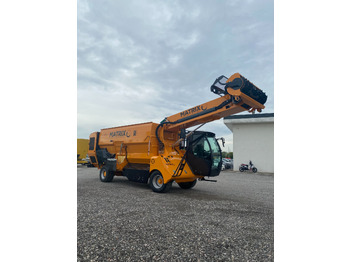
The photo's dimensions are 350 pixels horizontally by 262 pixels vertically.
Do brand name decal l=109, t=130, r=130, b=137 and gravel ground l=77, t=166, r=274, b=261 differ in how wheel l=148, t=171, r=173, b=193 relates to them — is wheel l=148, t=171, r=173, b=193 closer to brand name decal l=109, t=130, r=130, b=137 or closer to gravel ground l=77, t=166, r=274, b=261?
gravel ground l=77, t=166, r=274, b=261

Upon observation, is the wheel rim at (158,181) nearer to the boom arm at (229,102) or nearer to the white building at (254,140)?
the boom arm at (229,102)

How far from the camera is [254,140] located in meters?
20.2

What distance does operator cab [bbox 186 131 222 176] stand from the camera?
7.57 metres

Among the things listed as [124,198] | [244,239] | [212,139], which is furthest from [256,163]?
[244,239]

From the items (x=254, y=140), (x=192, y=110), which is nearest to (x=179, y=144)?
(x=192, y=110)

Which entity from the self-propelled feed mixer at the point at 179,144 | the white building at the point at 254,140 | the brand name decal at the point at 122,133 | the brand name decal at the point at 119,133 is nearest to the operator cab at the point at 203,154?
the self-propelled feed mixer at the point at 179,144

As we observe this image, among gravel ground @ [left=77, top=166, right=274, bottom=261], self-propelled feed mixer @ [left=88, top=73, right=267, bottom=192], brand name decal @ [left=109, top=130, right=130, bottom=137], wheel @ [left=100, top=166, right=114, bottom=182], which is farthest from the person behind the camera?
wheel @ [left=100, top=166, right=114, bottom=182]

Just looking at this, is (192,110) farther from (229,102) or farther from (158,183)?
(158,183)

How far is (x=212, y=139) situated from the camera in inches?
314

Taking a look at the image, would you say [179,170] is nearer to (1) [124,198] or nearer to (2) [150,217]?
(1) [124,198]

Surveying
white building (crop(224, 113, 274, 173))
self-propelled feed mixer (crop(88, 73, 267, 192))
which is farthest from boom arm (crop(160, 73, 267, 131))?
white building (crop(224, 113, 274, 173))

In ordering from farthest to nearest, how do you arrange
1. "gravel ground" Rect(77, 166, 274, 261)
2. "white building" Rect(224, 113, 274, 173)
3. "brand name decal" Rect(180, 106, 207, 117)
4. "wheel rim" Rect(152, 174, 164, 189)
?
"white building" Rect(224, 113, 274, 173)
"wheel rim" Rect(152, 174, 164, 189)
"brand name decal" Rect(180, 106, 207, 117)
"gravel ground" Rect(77, 166, 274, 261)

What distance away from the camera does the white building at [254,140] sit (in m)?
19.5

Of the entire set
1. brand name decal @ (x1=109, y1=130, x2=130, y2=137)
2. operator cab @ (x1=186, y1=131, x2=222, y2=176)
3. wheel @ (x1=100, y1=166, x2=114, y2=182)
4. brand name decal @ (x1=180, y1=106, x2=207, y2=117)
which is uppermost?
brand name decal @ (x1=180, y1=106, x2=207, y2=117)
